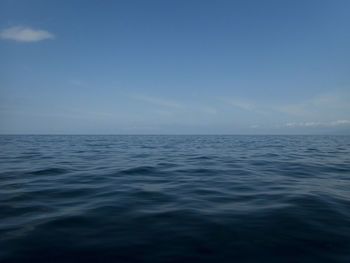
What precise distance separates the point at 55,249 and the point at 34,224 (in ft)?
4.03

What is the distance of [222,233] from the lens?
11.7 ft


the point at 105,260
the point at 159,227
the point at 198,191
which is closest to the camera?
the point at 105,260

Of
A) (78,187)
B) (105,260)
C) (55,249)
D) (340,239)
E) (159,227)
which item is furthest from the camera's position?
(78,187)

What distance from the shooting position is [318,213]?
444cm

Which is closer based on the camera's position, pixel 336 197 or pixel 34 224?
pixel 34 224

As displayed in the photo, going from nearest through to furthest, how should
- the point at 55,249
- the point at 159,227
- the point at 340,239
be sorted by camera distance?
1. the point at 55,249
2. the point at 340,239
3. the point at 159,227

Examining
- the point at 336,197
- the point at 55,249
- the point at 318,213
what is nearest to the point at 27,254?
the point at 55,249

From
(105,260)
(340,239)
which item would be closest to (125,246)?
(105,260)

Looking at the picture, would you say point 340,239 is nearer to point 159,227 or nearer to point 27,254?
point 159,227

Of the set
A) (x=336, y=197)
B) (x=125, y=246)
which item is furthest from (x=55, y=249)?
(x=336, y=197)

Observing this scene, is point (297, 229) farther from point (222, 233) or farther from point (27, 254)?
point (27, 254)

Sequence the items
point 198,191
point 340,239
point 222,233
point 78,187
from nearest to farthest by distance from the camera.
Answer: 1. point 340,239
2. point 222,233
3. point 198,191
4. point 78,187

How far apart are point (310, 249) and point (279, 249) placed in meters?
0.50

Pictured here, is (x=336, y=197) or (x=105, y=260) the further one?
(x=336, y=197)
